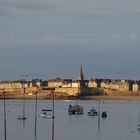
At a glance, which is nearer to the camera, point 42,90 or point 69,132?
point 69,132

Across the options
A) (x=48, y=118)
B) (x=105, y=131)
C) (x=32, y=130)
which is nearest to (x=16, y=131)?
(x=32, y=130)

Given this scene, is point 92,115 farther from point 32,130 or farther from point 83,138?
point 83,138

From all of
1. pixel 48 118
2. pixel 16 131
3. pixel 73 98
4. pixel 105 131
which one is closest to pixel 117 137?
pixel 105 131

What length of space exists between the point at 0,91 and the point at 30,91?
8.91 metres

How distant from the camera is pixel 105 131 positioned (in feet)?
191

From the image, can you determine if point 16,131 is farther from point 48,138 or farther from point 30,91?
point 30,91

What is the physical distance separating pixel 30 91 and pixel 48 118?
390ft

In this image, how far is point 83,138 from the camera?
2016 inches

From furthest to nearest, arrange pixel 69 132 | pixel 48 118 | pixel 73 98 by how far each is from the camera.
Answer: pixel 73 98 → pixel 48 118 → pixel 69 132

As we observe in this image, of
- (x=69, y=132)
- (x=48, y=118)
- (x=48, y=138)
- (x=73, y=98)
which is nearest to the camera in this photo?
(x=48, y=138)

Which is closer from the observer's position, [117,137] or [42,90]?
[117,137]

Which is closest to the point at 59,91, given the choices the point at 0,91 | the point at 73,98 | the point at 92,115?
the point at 73,98

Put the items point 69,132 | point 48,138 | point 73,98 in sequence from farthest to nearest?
point 73,98 < point 69,132 < point 48,138

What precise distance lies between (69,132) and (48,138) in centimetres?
736
